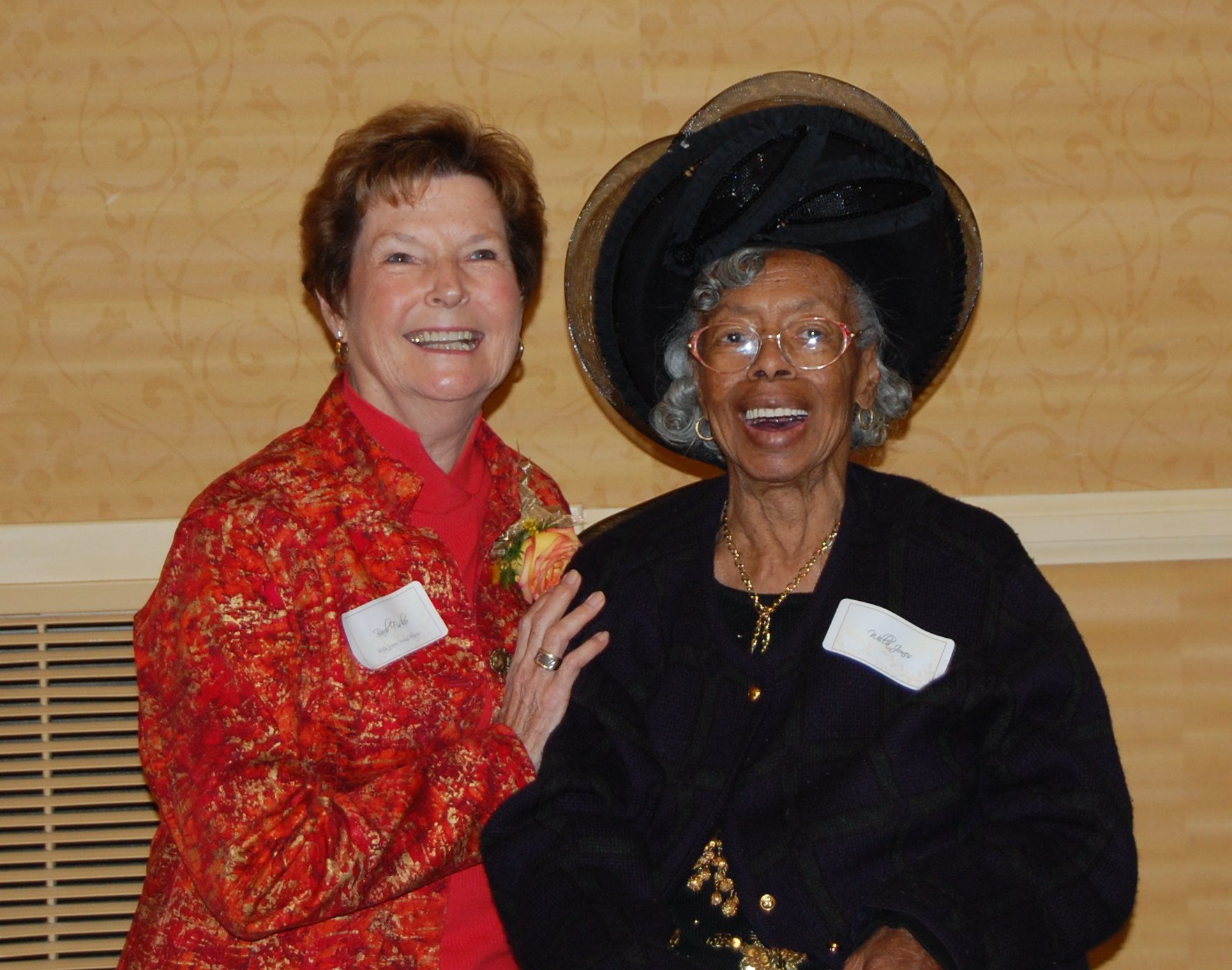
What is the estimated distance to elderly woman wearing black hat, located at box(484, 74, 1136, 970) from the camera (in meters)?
1.95

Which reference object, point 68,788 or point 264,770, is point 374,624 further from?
point 68,788

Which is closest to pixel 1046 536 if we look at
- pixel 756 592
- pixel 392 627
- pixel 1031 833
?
pixel 756 592

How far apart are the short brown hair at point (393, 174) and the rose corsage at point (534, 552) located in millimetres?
505

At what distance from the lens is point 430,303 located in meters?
2.31

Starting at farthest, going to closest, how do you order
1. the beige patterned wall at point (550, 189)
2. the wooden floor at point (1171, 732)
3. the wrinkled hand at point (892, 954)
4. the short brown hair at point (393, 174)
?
the wooden floor at point (1171, 732) < the beige patterned wall at point (550, 189) < the short brown hair at point (393, 174) < the wrinkled hand at point (892, 954)

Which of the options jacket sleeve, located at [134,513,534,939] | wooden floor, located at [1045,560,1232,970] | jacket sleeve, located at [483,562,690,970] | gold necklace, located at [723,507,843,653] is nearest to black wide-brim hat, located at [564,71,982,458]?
gold necklace, located at [723,507,843,653]

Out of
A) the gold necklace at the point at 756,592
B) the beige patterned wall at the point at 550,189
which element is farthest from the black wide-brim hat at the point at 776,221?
the beige patterned wall at the point at 550,189

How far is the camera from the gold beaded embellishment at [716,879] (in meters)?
2.05

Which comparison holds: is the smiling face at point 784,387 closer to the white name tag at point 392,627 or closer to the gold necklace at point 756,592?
the gold necklace at point 756,592

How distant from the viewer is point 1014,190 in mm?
3150

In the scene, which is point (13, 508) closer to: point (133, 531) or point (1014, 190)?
point (133, 531)

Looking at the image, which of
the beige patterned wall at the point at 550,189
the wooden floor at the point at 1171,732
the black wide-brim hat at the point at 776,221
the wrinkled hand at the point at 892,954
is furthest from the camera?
the wooden floor at the point at 1171,732

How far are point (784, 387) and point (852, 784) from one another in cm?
63

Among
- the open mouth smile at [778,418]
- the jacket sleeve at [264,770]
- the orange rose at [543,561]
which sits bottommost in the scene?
the jacket sleeve at [264,770]
